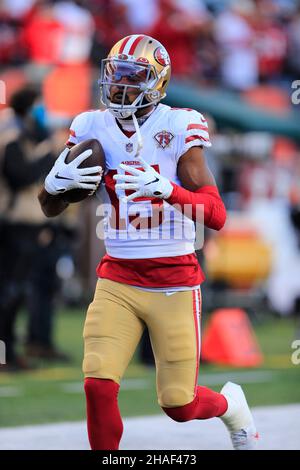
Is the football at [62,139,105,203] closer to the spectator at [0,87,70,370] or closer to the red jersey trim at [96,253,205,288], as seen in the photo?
the red jersey trim at [96,253,205,288]

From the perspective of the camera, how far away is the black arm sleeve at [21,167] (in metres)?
7.48

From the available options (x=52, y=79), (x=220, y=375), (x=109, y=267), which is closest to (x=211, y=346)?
(x=220, y=375)

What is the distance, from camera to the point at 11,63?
449 inches

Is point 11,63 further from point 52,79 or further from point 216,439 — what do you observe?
point 216,439

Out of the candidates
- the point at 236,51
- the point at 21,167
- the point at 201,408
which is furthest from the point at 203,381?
the point at 236,51

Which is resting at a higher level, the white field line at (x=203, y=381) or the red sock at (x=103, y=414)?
the white field line at (x=203, y=381)

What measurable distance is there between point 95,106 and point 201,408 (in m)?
5.50

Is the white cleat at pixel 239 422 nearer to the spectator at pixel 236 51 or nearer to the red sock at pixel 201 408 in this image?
the red sock at pixel 201 408

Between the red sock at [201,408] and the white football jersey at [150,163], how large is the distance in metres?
0.58

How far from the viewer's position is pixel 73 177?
14.1 feet

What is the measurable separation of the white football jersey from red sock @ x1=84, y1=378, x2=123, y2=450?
53cm

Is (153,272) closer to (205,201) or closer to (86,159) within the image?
(205,201)

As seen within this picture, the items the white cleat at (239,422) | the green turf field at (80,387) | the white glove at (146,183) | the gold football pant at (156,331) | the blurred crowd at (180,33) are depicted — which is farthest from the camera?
the blurred crowd at (180,33)

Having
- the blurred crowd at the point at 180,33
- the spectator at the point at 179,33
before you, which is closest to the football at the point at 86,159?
the blurred crowd at the point at 180,33
